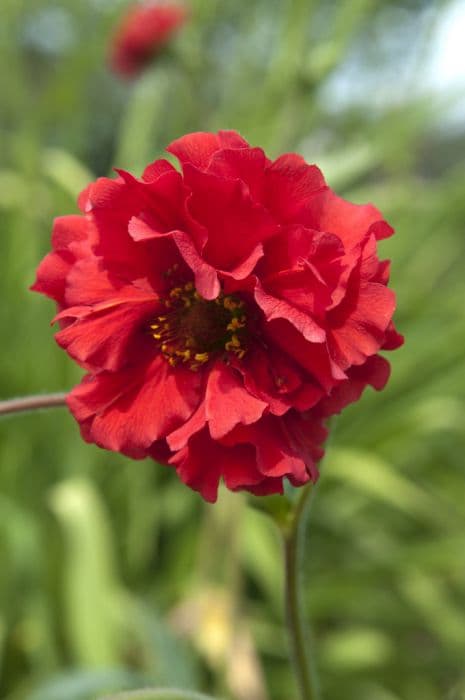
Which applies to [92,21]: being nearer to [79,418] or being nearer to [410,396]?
[410,396]

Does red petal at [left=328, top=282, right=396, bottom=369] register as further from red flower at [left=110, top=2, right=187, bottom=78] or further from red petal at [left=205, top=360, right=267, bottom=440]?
red flower at [left=110, top=2, right=187, bottom=78]

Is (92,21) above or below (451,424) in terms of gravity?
below

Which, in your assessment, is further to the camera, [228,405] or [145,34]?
[145,34]

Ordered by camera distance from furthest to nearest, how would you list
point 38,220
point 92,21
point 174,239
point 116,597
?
point 92,21 → point 38,220 → point 116,597 → point 174,239

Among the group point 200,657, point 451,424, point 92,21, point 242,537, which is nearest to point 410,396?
→ point 451,424

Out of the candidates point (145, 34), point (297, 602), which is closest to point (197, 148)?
point (297, 602)

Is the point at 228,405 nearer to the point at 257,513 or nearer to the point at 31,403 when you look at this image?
the point at 31,403

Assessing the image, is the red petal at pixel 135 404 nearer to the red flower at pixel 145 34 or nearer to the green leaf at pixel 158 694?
the green leaf at pixel 158 694

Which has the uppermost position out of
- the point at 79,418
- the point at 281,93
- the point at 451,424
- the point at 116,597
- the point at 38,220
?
the point at 79,418
